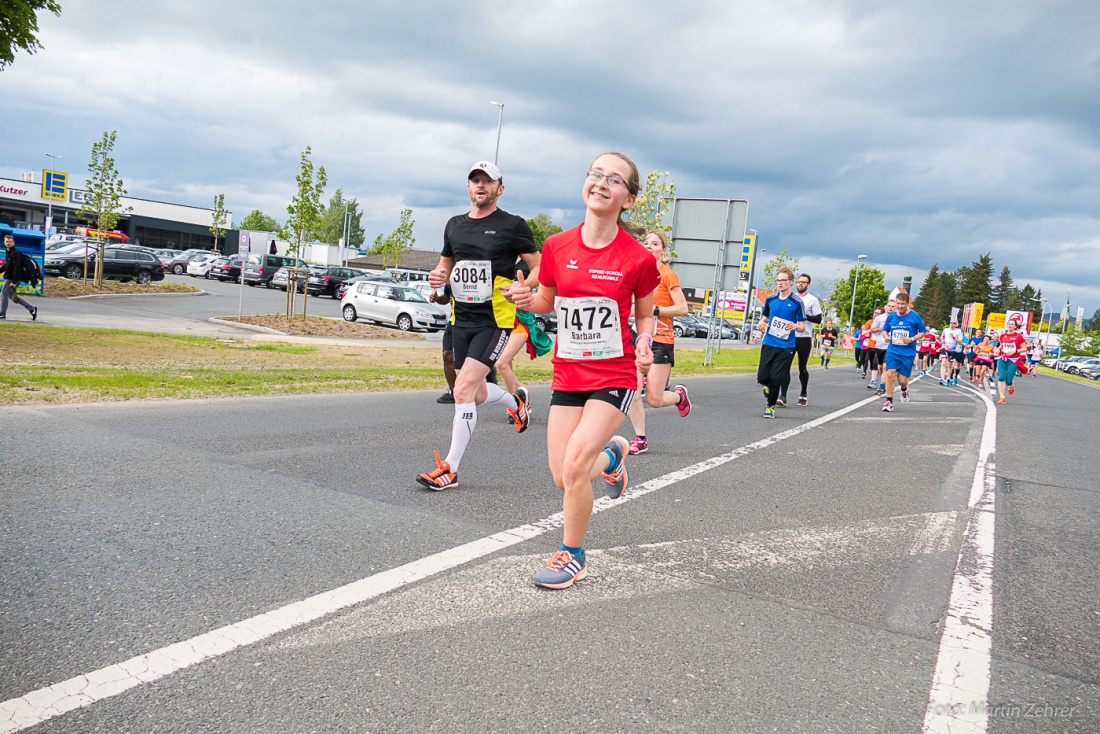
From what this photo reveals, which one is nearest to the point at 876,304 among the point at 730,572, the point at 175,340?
the point at 175,340

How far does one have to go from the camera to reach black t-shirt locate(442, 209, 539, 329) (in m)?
5.59

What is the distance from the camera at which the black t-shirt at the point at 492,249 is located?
5.59m

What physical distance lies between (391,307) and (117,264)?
40.4 ft

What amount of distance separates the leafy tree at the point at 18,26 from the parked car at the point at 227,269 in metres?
35.6

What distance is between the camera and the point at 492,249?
5.59m

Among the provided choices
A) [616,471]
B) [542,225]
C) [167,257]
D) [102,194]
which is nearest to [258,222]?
[542,225]

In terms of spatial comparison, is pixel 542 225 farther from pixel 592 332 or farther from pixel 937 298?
pixel 592 332

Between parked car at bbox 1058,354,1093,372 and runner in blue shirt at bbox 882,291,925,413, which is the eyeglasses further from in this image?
parked car at bbox 1058,354,1093,372

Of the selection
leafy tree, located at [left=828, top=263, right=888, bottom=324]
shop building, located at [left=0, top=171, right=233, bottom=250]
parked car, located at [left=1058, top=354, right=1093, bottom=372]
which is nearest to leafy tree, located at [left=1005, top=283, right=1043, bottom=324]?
leafy tree, located at [left=828, top=263, right=888, bottom=324]

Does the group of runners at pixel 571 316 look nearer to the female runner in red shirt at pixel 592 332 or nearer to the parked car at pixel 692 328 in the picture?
the female runner in red shirt at pixel 592 332

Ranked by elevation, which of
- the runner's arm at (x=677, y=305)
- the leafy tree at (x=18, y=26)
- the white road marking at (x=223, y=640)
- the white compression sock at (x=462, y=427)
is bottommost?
the white road marking at (x=223, y=640)

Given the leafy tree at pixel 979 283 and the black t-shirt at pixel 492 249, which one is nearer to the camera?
the black t-shirt at pixel 492 249

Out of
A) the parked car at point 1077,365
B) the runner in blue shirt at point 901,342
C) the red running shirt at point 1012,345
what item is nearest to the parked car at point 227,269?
the red running shirt at point 1012,345

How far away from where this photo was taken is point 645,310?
3.92m
